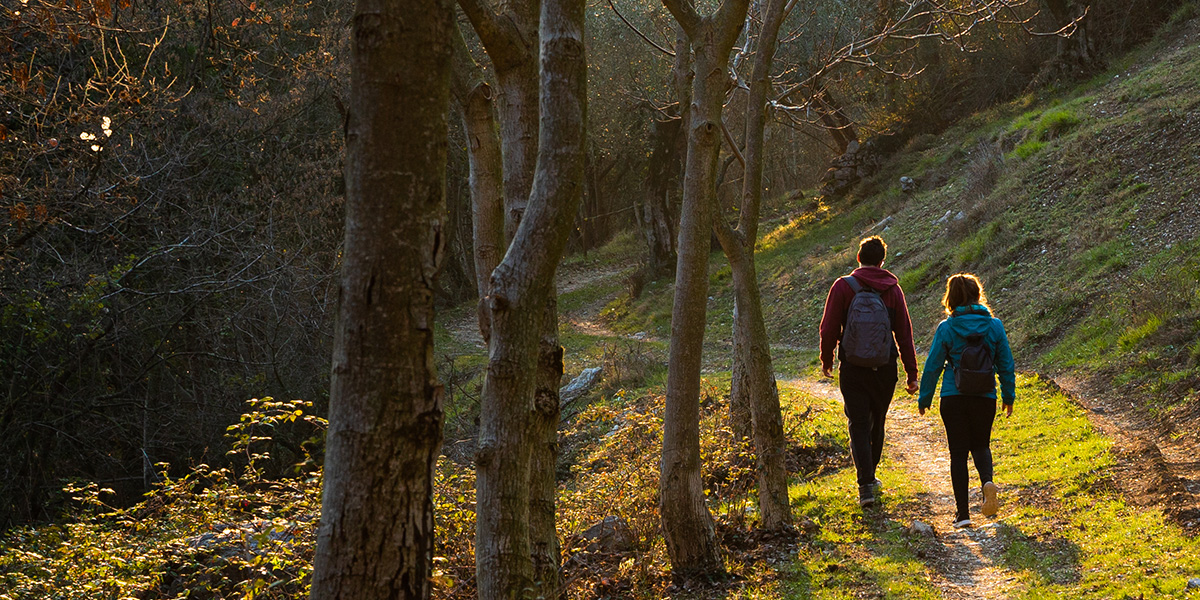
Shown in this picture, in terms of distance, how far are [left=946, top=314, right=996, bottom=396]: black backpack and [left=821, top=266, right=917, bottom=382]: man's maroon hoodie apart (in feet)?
1.80

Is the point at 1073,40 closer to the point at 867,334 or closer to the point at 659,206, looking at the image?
the point at 659,206

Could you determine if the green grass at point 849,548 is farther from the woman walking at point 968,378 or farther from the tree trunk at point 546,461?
the tree trunk at point 546,461

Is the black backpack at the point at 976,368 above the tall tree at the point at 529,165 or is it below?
below

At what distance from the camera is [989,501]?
6.69 metres

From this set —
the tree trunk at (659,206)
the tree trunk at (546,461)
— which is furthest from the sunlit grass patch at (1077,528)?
the tree trunk at (659,206)

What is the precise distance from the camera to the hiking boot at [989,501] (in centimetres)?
668

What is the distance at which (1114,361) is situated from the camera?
11.4 m

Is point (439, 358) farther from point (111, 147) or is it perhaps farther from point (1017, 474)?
point (1017, 474)

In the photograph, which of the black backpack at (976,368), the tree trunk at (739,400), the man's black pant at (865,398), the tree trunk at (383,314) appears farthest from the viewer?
the tree trunk at (739,400)

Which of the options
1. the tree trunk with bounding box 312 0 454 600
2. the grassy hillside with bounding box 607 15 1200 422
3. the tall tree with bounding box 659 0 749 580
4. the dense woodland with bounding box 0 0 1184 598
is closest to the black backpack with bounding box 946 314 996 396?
the dense woodland with bounding box 0 0 1184 598

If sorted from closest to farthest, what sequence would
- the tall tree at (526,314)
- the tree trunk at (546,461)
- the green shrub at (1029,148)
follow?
1. the tall tree at (526,314)
2. the tree trunk at (546,461)
3. the green shrub at (1029,148)

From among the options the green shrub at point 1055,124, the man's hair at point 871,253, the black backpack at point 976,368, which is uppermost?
the green shrub at point 1055,124

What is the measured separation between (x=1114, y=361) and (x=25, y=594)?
11.4 meters

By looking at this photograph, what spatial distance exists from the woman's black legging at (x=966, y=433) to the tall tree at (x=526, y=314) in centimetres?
369
